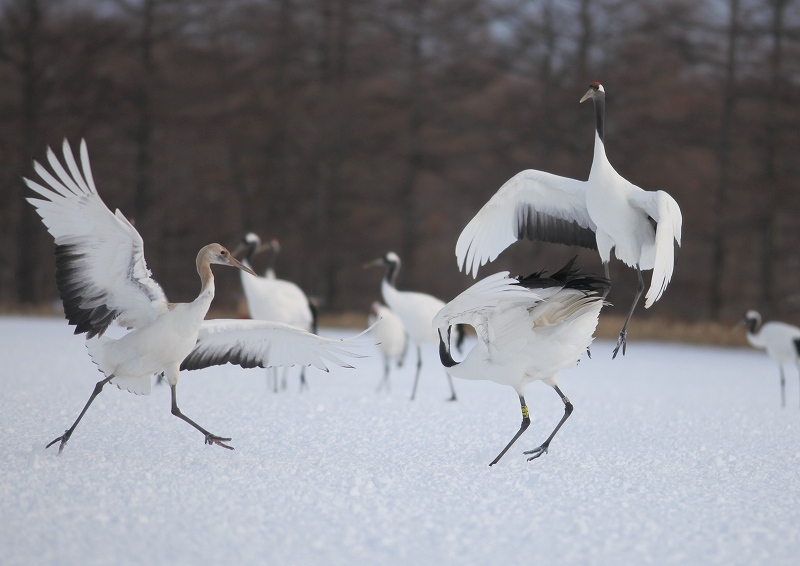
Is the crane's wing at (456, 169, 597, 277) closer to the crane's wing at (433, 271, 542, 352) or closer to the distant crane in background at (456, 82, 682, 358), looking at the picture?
the distant crane in background at (456, 82, 682, 358)

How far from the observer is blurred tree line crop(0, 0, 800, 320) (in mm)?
14492

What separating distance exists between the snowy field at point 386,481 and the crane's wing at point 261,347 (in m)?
0.39

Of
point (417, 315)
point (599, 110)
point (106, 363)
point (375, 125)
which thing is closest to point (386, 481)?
point (106, 363)

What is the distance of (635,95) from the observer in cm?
1454

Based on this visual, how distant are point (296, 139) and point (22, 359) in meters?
9.98

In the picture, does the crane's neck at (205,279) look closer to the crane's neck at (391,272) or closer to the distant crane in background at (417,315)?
the distant crane in background at (417,315)

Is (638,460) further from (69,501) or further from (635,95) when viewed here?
(635,95)

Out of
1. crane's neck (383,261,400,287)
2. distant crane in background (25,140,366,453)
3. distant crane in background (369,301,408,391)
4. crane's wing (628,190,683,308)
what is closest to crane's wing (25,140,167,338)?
distant crane in background (25,140,366,453)

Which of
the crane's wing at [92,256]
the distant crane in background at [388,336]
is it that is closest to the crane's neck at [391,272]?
the distant crane in background at [388,336]

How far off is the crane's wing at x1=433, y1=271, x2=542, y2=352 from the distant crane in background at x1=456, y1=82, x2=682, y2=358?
0.71m

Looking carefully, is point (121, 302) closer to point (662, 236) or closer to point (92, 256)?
point (92, 256)

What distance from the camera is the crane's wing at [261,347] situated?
3.83 m

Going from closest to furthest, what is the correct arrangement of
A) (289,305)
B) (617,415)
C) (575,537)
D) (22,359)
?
(575,537), (617,415), (289,305), (22,359)

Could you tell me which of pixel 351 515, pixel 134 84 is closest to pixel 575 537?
pixel 351 515
